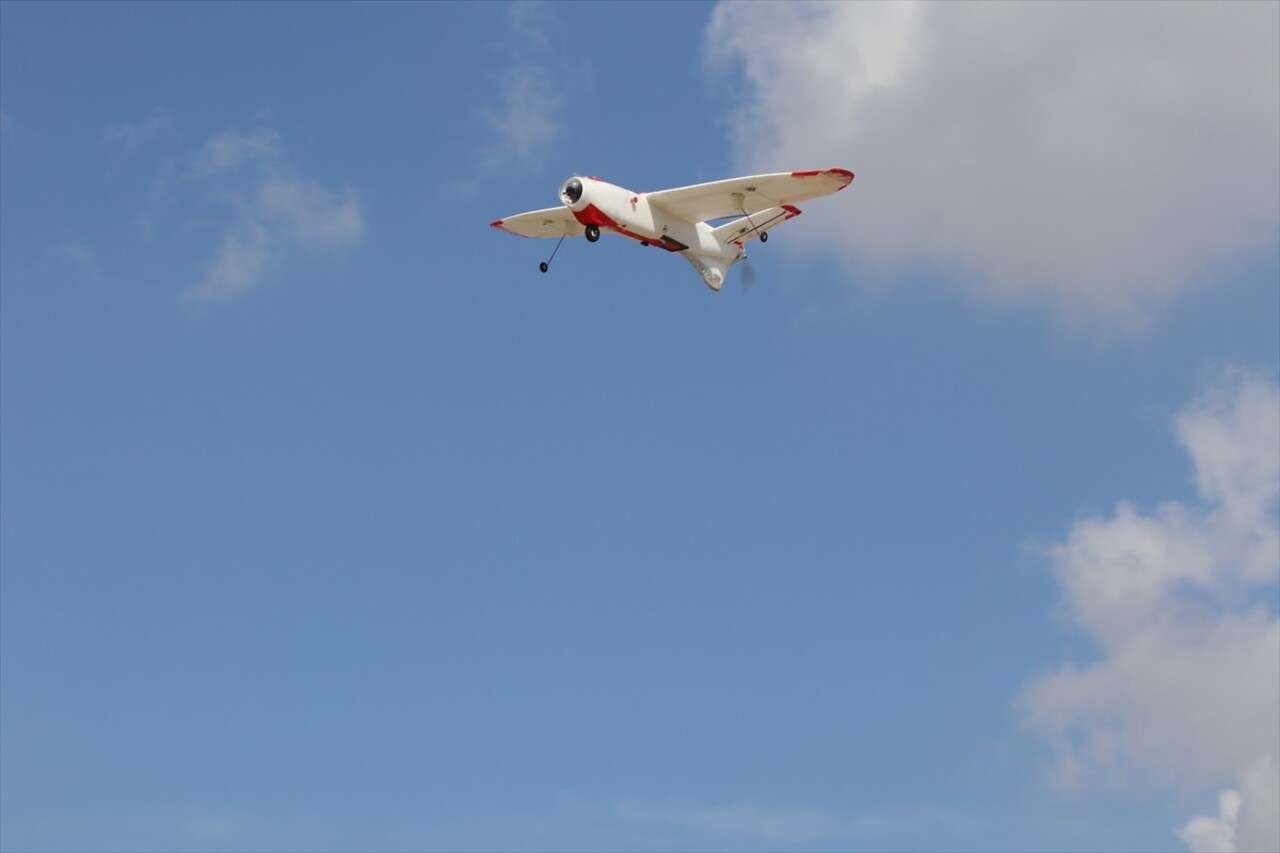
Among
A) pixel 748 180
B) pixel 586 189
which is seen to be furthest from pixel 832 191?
pixel 586 189

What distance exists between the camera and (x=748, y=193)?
7006 cm

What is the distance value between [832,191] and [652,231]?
265 inches

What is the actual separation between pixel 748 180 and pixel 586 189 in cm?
591

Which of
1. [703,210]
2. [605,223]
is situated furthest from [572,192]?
[703,210]

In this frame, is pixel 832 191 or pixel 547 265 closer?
pixel 832 191

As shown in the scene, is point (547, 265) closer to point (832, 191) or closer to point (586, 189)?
point (586, 189)

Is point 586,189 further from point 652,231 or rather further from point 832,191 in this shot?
point 832,191

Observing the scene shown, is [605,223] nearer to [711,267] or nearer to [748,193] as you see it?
[748,193]

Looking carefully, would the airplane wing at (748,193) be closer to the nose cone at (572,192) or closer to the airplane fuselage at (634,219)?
the airplane fuselage at (634,219)

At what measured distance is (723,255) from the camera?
7419 cm

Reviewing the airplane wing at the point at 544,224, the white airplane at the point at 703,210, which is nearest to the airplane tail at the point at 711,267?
the white airplane at the point at 703,210

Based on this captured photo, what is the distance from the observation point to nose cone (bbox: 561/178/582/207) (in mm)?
68062

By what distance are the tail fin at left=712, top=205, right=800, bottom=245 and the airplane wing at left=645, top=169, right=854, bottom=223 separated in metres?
2.18

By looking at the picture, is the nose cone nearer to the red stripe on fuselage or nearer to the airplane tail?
the red stripe on fuselage
